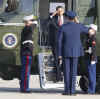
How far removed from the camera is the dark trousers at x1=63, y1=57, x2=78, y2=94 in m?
13.0

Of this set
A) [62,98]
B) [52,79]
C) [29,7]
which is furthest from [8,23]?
[62,98]

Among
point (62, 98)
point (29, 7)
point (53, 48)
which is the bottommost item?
point (62, 98)

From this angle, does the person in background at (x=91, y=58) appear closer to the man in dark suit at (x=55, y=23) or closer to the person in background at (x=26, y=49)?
the man in dark suit at (x=55, y=23)

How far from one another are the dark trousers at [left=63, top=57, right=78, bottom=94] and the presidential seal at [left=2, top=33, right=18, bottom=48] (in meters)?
1.43

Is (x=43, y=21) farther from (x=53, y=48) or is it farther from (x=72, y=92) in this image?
(x=72, y=92)

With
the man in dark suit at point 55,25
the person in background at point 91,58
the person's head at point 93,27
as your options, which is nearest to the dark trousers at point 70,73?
the person in background at point 91,58

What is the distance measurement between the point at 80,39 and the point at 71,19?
75 centimetres

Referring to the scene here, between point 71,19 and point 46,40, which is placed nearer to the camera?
point 71,19

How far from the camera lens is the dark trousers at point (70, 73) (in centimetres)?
1299

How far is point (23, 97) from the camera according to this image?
1251 cm

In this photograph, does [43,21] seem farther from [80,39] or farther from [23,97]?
[23,97]

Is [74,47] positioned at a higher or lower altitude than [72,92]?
higher

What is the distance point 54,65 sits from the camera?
13781 mm

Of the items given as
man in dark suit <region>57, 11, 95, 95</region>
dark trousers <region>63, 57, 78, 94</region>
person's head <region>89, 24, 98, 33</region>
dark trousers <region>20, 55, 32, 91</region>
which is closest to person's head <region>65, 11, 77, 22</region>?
man in dark suit <region>57, 11, 95, 95</region>
